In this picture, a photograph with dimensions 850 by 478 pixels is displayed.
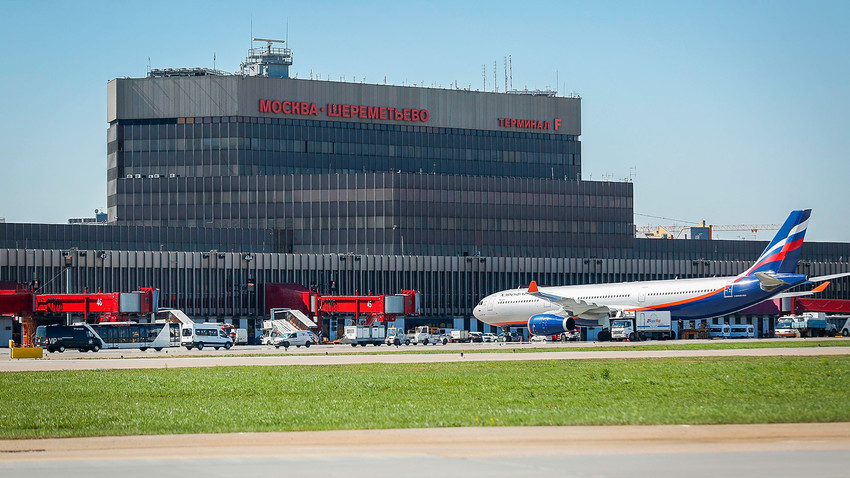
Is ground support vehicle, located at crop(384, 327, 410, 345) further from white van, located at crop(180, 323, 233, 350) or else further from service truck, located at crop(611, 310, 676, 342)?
service truck, located at crop(611, 310, 676, 342)

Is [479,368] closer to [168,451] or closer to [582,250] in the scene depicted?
[168,451]

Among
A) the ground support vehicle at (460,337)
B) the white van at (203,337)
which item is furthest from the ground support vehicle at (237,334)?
the ground support vehicle at (460,337)

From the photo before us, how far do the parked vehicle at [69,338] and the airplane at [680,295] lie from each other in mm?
40874

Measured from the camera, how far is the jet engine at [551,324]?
107250 millimetres

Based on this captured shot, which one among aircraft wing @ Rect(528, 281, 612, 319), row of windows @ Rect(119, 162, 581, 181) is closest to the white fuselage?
aircraft wing @ Rect(528, 281, 612, 319)

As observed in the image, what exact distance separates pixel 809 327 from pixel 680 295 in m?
27.2

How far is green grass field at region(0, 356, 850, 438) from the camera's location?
1131 inches

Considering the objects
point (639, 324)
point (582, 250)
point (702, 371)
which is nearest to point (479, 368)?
point (702, 371)

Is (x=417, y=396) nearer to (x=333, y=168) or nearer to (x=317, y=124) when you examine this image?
(x=317, y=124)

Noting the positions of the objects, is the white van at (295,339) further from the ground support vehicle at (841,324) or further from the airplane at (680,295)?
the ground support vehicle at (841,324)

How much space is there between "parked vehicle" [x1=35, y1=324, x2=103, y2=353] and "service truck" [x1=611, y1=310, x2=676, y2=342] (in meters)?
47.1

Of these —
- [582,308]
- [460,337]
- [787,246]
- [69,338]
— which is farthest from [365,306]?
[787,246]

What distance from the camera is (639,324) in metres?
103

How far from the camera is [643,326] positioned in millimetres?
102875
